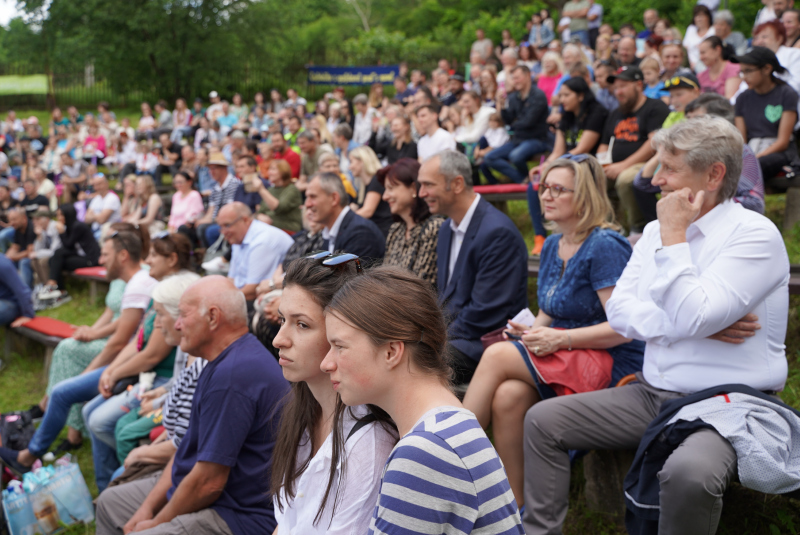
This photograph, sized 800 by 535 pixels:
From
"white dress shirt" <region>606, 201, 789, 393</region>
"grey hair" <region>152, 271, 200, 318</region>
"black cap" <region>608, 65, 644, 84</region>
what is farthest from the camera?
"black cap" <region>608, 65, 644, 84</region>

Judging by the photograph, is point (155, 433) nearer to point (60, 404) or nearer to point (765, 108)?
point (60, 404)

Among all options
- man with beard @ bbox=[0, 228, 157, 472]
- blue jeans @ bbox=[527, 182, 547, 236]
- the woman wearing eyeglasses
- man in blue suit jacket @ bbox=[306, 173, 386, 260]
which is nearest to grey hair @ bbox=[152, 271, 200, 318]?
man with beard @ bbox=[0, 228, 157, 472]

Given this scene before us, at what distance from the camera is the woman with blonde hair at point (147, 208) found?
8.81 meters

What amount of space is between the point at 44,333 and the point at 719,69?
270 inches

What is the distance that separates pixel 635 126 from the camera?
518 centimetres

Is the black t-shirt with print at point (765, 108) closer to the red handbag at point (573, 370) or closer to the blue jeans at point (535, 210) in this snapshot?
the blue jeans at point (535, 210)

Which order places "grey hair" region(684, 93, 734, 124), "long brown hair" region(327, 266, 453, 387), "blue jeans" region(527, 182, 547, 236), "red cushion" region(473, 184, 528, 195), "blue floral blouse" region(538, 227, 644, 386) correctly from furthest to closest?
"red cushion" region(473, 184, 528, 195) → "blue jeans" region(527, 182, 547, 236) → "grey hair" region(684, 93, 734, 124) → "blue floral blouse" region(538, 227, 644, 386) → "long brown hair" region(327, 266, 453, 387)

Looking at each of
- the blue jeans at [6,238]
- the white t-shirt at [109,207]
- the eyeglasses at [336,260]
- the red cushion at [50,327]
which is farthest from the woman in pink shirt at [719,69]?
the blue jeans at [6,238]

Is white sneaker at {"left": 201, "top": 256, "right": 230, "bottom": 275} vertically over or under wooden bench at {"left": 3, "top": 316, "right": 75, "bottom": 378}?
over

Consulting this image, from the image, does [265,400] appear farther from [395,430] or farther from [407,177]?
[407,177]

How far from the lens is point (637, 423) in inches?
92.7

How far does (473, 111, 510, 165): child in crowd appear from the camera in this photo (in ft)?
24.2

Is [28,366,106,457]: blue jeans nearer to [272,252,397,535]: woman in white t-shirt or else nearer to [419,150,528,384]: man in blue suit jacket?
[419,150,528,384]: man in blue suit jacket

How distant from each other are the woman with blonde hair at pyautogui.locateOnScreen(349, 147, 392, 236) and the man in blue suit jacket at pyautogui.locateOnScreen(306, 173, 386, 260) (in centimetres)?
120
